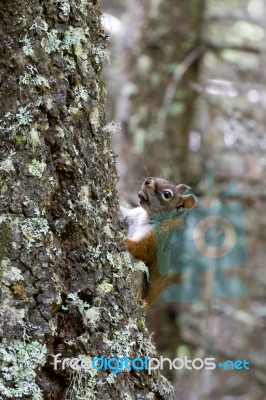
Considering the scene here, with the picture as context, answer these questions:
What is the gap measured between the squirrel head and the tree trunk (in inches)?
58.0

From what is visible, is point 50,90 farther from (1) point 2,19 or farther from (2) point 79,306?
(2) point 79,306

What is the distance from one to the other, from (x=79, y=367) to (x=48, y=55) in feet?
3.10

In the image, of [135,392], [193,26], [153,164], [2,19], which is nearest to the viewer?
[2,19]

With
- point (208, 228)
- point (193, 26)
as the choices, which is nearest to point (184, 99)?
point (193, 26)

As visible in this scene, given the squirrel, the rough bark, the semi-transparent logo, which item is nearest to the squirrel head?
the squirrel

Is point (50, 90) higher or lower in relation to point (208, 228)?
lower

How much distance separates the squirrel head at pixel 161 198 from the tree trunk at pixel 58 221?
147 cm

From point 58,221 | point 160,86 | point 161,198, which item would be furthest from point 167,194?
point 160,86

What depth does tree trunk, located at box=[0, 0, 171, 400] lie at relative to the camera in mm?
1707

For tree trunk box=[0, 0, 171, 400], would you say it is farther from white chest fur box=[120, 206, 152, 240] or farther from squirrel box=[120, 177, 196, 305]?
A: white chest fur box=[120, 206, 152, 240]

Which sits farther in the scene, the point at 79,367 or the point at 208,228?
the point at 208,228

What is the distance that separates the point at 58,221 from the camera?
5.96ft

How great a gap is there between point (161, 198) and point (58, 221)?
5.73 feet

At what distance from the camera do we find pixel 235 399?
8.89 m
